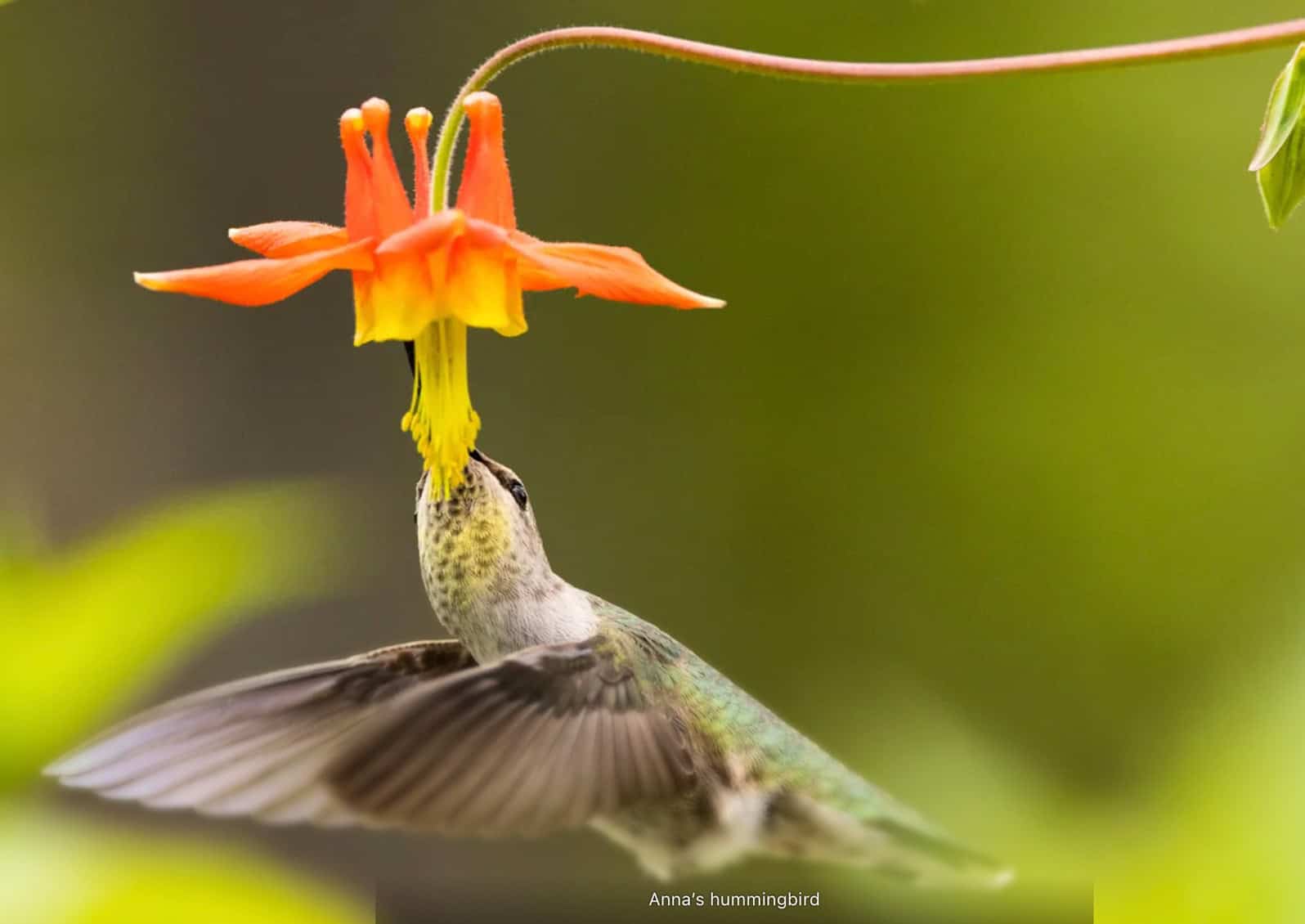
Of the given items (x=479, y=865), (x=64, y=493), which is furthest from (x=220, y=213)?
(x=479, y=865)

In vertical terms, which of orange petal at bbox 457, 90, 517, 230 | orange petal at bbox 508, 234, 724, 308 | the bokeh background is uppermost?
the bokeh background

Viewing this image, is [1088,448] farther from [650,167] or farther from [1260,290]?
[650,167]

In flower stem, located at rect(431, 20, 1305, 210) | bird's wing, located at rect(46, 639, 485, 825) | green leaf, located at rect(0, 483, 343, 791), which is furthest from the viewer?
green leaf, located at rect(0, 483, 343, 791)

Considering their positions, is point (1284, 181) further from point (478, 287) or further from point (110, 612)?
point (110, 612)

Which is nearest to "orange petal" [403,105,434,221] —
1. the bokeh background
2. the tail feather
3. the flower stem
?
the flower stem

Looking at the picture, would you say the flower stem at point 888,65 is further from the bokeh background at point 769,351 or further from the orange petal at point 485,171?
the bokeh background at point 769,351

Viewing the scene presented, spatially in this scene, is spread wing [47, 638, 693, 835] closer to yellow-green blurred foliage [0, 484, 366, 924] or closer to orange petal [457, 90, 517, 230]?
yellow-green blurred foliage [0, 484, 366, 924]
